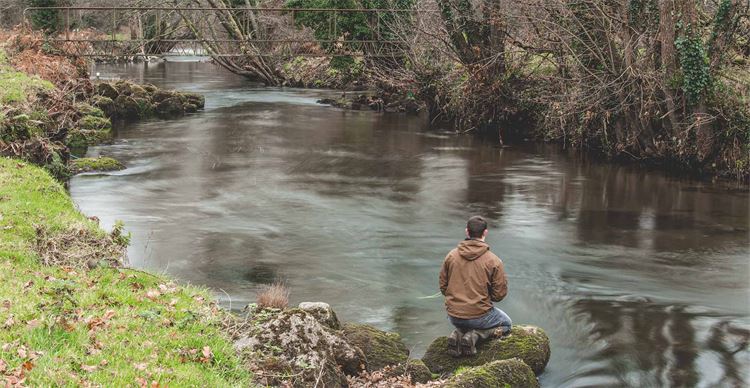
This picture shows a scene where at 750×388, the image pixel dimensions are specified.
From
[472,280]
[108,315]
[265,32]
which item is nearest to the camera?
[108,315]

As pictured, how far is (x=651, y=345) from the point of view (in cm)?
1144

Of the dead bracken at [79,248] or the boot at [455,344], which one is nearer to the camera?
the boot at [455,344]

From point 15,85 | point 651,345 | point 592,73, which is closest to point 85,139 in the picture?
point 15,85

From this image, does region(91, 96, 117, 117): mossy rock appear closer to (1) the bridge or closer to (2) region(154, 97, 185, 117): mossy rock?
(1) the bridge

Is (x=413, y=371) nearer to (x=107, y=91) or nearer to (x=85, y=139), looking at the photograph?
(x=85, y=139)

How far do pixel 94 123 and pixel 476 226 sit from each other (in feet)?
89.6

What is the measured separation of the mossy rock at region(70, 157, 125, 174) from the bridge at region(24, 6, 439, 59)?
11.0 m

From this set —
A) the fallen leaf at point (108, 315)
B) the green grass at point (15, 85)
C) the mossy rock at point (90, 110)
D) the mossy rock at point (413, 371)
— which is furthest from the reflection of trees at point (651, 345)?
the mossy rock at point (90, 110)

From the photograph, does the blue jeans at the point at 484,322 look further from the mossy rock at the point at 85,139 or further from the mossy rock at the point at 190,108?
the mossy rock at the point at 190,108

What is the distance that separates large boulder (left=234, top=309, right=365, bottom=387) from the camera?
7961 mm

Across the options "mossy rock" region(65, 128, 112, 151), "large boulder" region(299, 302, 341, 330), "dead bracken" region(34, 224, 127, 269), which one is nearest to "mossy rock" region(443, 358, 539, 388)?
"large boulder" region(299, 302, 341, 330)

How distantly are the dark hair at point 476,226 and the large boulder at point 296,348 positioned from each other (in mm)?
2164

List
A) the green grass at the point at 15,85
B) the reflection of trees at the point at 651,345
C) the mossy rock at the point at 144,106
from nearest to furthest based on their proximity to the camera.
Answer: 1. the reflection of trees at the point at 651,345
2. the green grass at the point at 15,85
3. the mossy rock at the point at 144,106

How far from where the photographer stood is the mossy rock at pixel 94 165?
24.6 metres
